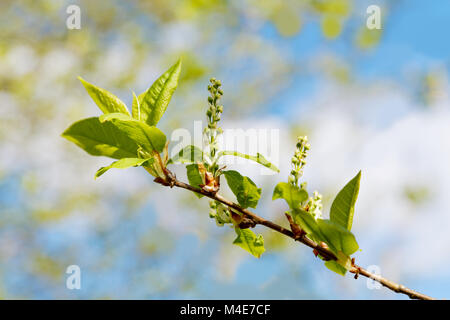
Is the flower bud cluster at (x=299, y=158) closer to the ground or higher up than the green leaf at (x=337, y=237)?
higher up

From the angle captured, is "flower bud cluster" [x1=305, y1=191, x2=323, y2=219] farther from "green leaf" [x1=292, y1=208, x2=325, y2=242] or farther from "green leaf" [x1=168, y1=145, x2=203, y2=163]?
"green leaf" [x1=168, y1=145, x2=203, y2=163]

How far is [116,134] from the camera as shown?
0.45 meters

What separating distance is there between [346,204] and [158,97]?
9.2 inches

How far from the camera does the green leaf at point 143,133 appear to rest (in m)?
0.42

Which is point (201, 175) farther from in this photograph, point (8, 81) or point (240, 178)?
point (8, 81)

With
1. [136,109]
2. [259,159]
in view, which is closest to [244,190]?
[259,159]

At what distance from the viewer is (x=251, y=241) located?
1.50 ft

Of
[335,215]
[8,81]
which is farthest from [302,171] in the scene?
[8,81]

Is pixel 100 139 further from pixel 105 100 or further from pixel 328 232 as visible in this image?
pixel 328 232

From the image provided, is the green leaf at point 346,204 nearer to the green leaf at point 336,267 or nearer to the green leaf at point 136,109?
the green leaf at point 336,267

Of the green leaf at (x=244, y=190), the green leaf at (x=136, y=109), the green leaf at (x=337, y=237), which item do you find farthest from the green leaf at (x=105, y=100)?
the green leaf at (x=337, y=237)

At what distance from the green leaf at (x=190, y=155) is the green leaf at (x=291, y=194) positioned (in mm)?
93

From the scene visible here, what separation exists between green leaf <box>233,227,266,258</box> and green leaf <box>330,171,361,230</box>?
84mm
